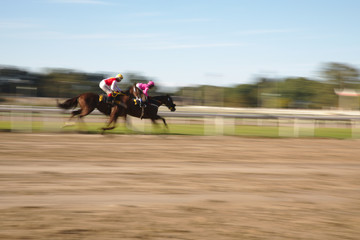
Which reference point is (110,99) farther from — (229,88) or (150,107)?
(229,88)

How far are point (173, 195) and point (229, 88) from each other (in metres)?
A: 36.1

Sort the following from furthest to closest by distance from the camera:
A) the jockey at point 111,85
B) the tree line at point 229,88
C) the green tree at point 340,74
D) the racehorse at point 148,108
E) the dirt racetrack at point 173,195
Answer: the green tree at point 340,74 < the tree line at point 229,88 < the racehorse at point 148,108 < the jockey at point 111,85 < the dirt racetrack at point 173,195

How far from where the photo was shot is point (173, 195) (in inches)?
193

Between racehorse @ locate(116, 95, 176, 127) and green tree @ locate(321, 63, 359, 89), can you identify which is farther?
green tree @ locate(321, 63, 359, 89)

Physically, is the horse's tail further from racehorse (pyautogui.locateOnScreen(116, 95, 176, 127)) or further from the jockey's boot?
racehorse (pyautogui.locateOnScreen(116, 95, 176, 127))

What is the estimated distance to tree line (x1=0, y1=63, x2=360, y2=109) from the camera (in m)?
20.8

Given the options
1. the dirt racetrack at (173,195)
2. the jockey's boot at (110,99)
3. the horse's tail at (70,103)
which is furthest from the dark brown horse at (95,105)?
the dirt racetrack at (173,195)

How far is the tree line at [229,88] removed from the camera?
20802mm

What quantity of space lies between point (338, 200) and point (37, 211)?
3706mm

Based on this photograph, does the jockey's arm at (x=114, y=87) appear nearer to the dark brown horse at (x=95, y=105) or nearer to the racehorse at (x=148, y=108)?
the dark brown horse at (x=95, y=105)

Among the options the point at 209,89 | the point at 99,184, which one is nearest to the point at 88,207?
the point at 99,184

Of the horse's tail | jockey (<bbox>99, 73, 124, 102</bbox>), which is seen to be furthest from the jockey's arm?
the horse's tail

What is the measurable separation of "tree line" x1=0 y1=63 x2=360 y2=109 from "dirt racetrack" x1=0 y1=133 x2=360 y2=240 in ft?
29.9

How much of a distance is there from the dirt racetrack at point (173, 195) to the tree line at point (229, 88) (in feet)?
29.9
